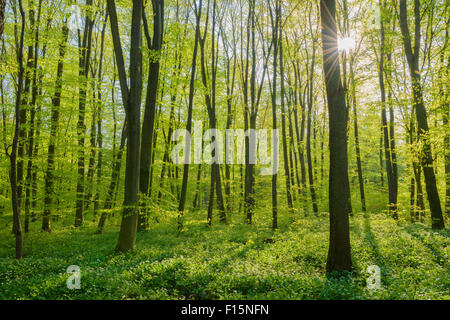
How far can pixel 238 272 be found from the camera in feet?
18.2

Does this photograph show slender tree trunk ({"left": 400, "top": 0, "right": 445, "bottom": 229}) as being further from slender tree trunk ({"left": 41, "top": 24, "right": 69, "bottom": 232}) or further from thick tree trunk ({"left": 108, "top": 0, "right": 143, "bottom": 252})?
slender tree trunk ({"left": 41, "top": 24, "right": 69, "bottom": 232})

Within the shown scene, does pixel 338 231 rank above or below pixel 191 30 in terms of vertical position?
below

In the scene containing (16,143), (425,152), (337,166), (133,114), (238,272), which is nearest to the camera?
(238,272)

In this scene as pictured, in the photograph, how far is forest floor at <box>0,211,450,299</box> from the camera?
4.39 m

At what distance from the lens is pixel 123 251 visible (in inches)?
306

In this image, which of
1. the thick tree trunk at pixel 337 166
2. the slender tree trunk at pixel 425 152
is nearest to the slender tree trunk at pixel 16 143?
the thick tree trunk at pixel 337 166

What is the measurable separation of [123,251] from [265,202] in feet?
35.2

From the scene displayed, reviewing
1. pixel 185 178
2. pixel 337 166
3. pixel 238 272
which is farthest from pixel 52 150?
pixel 337 166

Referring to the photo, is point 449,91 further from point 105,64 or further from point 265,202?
point 105,64

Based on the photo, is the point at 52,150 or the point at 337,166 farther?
the point at 52,150

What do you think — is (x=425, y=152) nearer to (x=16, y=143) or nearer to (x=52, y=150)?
(x=16, y=143)

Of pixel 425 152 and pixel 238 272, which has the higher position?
pixel 425 152
